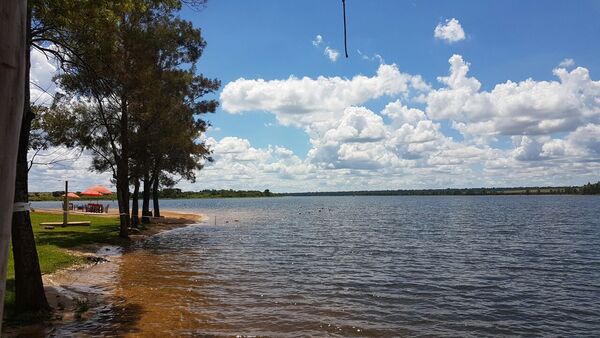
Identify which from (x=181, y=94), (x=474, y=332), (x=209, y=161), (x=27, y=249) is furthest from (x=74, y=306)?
(x=209, y=161)

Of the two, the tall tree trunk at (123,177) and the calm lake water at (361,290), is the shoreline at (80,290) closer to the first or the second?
the calm lake water at (361,290)

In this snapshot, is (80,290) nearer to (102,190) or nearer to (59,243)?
(59,243)

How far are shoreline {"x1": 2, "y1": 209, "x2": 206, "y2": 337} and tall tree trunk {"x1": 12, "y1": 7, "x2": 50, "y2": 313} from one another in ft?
2.39

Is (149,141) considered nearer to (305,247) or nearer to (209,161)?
(305,247)

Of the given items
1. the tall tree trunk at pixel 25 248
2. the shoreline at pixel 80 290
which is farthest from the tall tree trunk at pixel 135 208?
the tall tree trunk at pixel 25 248

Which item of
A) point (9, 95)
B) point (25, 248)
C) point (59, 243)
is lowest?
point (59, 243)

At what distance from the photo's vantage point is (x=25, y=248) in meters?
11.8

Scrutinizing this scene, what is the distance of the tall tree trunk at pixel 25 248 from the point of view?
1135 cm

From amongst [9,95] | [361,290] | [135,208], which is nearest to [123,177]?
[135,208]

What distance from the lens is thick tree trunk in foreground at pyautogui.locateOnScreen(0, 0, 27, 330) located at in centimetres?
299

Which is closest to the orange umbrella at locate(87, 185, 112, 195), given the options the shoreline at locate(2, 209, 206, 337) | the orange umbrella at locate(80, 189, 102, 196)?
the orange umbrella at locate(80, 189, 102, 196)

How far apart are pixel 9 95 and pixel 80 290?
50.8 feet

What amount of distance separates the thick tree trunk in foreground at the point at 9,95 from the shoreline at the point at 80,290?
9519mm

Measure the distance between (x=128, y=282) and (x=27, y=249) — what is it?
730 cm
